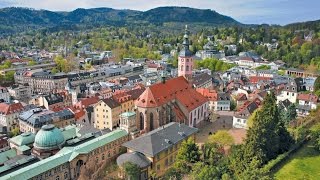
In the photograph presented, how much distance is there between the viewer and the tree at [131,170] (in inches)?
1576

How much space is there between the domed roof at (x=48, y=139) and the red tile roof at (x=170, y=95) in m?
14.6

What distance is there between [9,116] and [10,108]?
1.81m

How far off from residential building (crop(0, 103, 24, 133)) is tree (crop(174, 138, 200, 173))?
42346 mm

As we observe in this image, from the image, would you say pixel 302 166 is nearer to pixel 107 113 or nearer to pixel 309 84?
pixel 107 113

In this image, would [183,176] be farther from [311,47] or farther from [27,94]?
[311,47]

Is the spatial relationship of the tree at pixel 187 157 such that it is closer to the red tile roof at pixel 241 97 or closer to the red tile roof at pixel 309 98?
the red tile roof at pixel 309 98

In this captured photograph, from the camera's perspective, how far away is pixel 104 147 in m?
48.8

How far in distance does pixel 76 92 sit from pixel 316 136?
56.7 m

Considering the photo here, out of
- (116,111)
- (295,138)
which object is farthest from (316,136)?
(116,111)

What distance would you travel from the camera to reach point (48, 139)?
47156 mm

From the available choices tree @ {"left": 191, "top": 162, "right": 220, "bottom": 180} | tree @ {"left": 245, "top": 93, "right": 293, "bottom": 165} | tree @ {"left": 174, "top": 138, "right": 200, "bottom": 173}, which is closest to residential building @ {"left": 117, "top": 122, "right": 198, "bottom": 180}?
tree @ {"left": 174, "top": 138, "right": 200, "bottom": 173}

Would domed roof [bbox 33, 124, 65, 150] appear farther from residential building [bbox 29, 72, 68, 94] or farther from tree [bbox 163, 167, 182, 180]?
residential building [bbox 29, 72, 68, 94]

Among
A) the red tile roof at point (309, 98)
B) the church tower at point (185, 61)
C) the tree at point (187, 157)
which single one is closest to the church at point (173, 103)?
the church tower at point (185, 61)

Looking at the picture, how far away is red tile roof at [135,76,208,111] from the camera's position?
56.5 m
